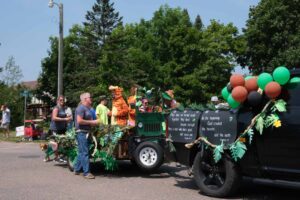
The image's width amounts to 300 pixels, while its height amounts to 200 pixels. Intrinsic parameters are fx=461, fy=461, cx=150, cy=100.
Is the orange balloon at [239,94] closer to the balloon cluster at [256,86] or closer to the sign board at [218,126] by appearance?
the balloon cluster at [256,86]

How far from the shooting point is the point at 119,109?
1034 centimetres

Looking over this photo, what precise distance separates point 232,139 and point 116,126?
3259 millimetres

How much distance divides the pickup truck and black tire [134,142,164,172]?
1.39 m

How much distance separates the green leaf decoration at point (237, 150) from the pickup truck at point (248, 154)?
0.10 metres

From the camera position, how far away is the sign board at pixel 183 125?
789 cm

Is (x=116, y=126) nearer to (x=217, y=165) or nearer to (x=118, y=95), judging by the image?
(x=118, y=95)

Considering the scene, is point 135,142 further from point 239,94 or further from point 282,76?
point 282,76

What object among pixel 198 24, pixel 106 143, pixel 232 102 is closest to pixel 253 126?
pixel 232 102

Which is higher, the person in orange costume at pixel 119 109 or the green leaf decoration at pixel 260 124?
the person in orange costume at pixel 119 109

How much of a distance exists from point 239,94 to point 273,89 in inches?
21.4

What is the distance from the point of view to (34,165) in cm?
1178

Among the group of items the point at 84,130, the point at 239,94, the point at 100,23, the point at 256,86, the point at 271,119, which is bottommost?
the point at 84,130

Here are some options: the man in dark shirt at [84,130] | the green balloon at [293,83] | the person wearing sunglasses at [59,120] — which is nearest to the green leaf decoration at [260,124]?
the green balloon at [293,83]

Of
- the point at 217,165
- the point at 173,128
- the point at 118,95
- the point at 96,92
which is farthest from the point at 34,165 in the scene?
the point at 96,92
